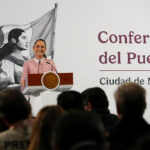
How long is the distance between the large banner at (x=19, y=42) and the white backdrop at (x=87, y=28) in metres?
0.08

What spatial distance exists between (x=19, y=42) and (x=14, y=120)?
429 centimetres

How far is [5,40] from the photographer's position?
651 cm

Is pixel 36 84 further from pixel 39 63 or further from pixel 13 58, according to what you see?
pixel 13 58

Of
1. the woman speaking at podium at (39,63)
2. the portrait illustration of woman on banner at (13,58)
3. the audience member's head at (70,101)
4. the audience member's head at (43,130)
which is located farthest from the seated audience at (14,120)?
the portrait illustration of woman on banner at (13,58)

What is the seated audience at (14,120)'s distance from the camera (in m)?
2.36

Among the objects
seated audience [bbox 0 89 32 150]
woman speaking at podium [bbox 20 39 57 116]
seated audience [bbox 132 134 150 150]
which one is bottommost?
seated audience [bbox 0 89 32 150]

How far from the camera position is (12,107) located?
237cm

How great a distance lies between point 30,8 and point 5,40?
0.57 meters

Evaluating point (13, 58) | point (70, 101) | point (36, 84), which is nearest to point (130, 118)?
point (70, 101)

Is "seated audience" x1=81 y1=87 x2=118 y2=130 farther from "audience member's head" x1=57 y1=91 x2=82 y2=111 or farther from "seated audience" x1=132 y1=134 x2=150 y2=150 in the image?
"seated audience" x1=132 y1=134 x2=150 y2=150

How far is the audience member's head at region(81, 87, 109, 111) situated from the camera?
3.29m

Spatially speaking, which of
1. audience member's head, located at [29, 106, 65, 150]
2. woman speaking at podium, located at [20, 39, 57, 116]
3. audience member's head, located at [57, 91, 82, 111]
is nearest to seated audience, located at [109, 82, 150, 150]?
audience member's head, located at [29, 106, 65, 150]

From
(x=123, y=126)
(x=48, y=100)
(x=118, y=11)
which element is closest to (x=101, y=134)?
(x=123, y=126)

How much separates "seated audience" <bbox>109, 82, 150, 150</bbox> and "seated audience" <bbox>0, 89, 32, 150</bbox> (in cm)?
49
